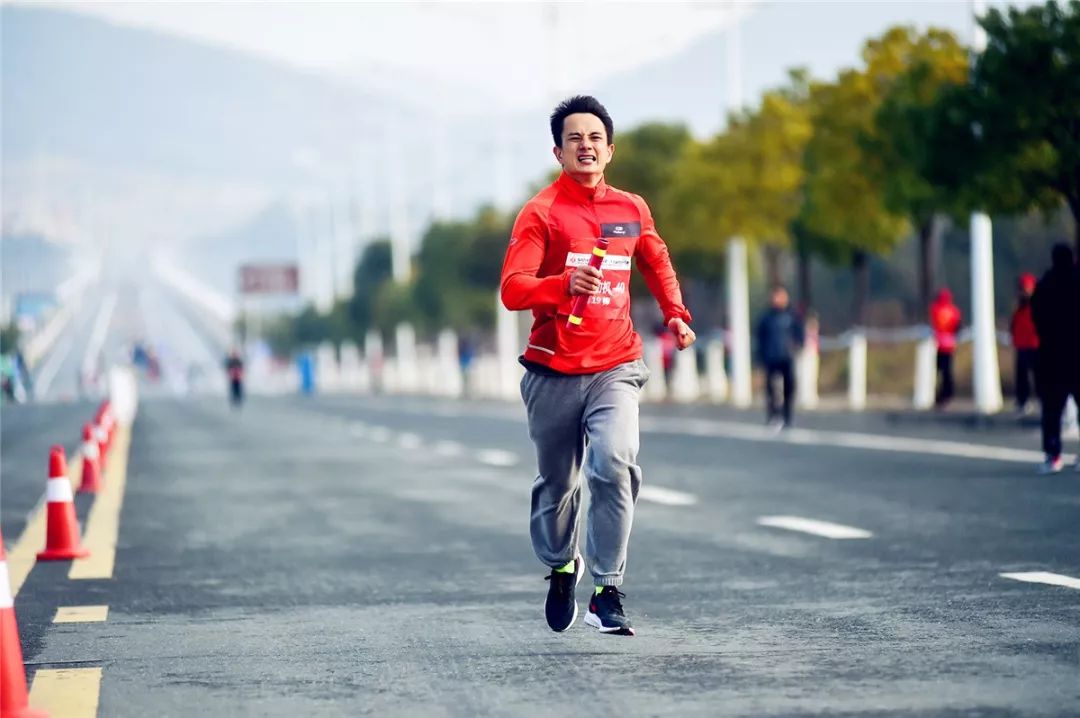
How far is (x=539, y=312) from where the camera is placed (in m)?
9.05

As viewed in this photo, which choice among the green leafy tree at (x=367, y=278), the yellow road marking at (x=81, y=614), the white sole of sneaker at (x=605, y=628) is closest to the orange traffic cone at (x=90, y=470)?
the yellow road marking at (x=81, y=614)

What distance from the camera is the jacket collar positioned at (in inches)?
355

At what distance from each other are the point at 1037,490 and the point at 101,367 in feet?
549

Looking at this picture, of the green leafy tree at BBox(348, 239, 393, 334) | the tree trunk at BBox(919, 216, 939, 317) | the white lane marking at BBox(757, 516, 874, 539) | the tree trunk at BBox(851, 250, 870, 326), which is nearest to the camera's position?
the white lane marking at BBox(757, 516, 874, 539)

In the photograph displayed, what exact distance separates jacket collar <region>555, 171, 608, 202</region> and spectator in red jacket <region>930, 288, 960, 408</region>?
80.7ft

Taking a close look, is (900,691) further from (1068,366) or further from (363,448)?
(363,448)

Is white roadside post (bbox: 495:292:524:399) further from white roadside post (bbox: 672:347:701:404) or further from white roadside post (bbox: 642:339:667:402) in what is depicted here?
white roadside post (bbox: 672:347:701:404)

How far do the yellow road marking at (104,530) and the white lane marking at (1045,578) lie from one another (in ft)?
15.4

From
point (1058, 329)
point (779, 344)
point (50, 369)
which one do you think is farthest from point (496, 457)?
point (50, 369)

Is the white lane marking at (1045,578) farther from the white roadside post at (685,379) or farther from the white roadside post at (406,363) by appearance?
the white roadside post at (406,363)

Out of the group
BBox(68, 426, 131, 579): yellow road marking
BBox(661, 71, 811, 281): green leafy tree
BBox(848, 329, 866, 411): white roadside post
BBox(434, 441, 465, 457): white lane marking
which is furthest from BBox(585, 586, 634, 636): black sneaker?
BBox(661, 71, 811, 281): green leafy tree

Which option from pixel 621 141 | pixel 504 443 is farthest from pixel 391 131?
pixel 504 443

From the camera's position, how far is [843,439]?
27641mm

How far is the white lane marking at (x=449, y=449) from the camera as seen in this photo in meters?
28.3
